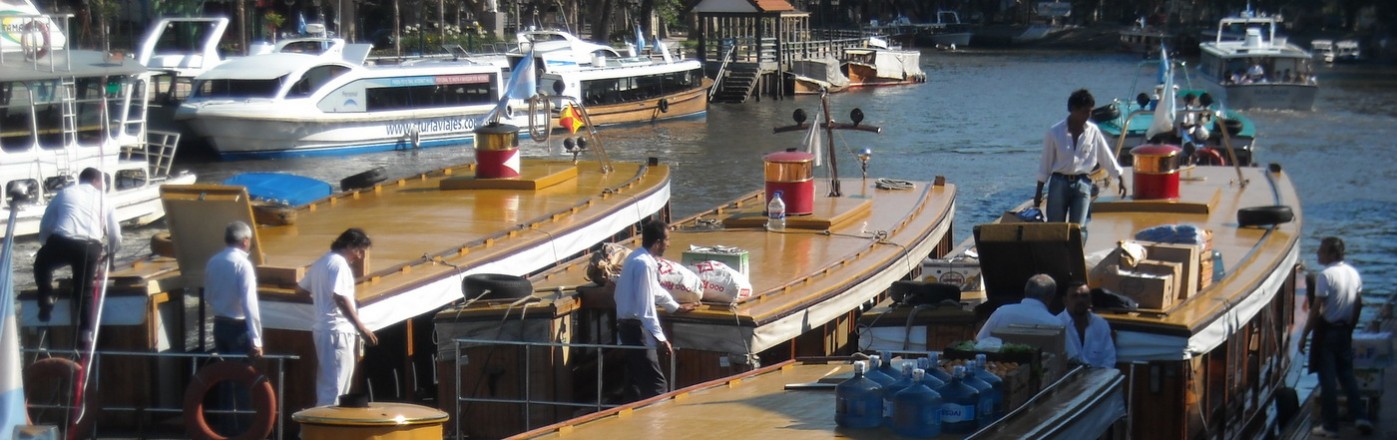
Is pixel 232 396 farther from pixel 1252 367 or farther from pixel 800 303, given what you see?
pixel 1252 367

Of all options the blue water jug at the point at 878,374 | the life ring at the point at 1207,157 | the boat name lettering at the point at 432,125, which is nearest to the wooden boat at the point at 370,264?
the blue water jug at the point at 878,374

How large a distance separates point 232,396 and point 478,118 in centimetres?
3037

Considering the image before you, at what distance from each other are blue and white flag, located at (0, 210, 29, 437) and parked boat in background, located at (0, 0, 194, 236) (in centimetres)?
1873

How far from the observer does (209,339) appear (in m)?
15.7

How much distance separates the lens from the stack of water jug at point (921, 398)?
24.5 ft

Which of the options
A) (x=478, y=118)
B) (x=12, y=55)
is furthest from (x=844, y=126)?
(x=478, y=118)

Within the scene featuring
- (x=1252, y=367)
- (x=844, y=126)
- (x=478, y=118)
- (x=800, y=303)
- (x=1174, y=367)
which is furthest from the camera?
(x=478, y=118)

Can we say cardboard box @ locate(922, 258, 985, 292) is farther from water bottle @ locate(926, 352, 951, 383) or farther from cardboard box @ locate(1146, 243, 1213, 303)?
water bottle @ locate(926, 352, 951, 383)

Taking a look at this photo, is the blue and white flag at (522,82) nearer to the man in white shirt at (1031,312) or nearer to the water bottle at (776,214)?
the water bottle at (776,214)

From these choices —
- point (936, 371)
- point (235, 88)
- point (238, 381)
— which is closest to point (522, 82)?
point (238, 381)

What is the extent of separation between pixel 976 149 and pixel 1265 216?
25537 millimetres

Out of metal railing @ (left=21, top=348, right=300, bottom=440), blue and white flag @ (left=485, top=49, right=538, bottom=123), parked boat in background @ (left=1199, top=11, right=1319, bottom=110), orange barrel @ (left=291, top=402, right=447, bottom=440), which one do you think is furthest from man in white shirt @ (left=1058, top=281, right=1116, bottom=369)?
parked boat in background @ (left=1199, top=11, right=1319, bottom=110)

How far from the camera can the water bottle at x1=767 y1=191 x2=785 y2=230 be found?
1428 centimetres

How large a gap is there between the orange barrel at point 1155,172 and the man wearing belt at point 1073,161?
8.16ft
